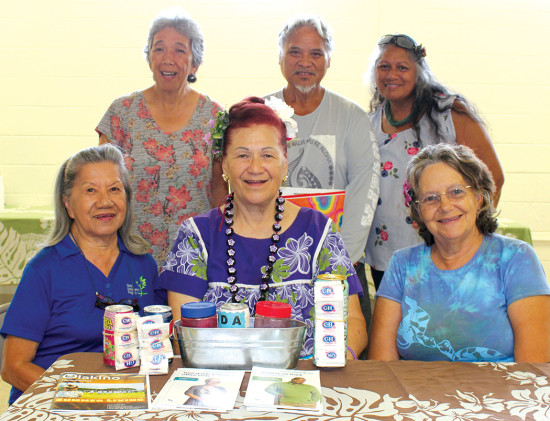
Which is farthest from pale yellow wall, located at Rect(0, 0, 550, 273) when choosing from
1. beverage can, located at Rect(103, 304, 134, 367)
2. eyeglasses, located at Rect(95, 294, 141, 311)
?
beverage can, located at Rect(103, 304, 134, 367)

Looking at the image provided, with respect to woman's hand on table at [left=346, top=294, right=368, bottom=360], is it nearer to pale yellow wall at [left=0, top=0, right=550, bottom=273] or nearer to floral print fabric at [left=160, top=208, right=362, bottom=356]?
floral print fabric at [left=160, top=208, right=362, bottom=356]

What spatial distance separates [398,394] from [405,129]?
60.9 inches

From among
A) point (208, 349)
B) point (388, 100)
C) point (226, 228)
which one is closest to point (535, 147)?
point (388, 100)

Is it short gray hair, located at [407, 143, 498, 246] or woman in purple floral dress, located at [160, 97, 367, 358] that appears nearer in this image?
woman in purple floral dress, located at [160, 97, 367, 358]

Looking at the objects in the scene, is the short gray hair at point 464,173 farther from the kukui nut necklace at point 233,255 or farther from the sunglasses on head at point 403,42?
the sunglasses on head at point 403,42

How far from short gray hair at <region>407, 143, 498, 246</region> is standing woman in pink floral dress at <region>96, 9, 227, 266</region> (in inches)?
38.2

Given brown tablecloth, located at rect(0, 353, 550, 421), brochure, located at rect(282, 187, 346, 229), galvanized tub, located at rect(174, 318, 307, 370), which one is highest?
brochure, located at rect(282, 187, 346, 229)

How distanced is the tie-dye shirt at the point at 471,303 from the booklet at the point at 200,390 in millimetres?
689

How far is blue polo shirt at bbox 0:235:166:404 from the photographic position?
162 cm

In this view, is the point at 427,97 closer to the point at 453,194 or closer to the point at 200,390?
the point at 453,194

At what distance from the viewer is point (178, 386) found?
119cm

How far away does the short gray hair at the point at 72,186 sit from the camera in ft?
6.06

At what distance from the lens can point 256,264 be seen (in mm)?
1686

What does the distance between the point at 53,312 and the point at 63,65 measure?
3.56 meters
